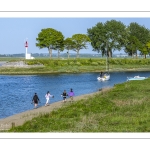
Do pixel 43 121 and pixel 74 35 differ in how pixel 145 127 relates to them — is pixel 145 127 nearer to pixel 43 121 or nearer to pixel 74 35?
pixel 43 121

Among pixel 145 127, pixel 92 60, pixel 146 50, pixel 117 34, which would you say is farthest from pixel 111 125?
pixel 146 50

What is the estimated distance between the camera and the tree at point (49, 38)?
298 feet

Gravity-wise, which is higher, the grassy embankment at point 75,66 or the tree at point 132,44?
the tree at point 132,44

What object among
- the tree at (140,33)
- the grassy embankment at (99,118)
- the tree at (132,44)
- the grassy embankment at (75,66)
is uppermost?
the tree at (140,33)

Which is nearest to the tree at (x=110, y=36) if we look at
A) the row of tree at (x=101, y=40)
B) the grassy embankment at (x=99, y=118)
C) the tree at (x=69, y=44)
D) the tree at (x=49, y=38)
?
the row of tree at (x=101, y=40)

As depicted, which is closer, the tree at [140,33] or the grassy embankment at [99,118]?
the grassy embankment at [99,118]

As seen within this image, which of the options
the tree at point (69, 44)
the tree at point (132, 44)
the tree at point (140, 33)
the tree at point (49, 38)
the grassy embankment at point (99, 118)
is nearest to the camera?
the grassy embankment at point (99, 118)

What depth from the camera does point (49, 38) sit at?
90.3 metres

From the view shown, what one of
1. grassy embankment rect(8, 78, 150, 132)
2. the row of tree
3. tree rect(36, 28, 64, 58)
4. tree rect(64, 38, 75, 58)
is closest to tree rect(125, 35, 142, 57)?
the row of tree

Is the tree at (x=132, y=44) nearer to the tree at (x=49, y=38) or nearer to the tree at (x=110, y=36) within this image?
the tree at (x=110, y=36)

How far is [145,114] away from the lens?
803 inches

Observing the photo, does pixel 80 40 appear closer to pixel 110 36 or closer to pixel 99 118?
pixel 110 36
